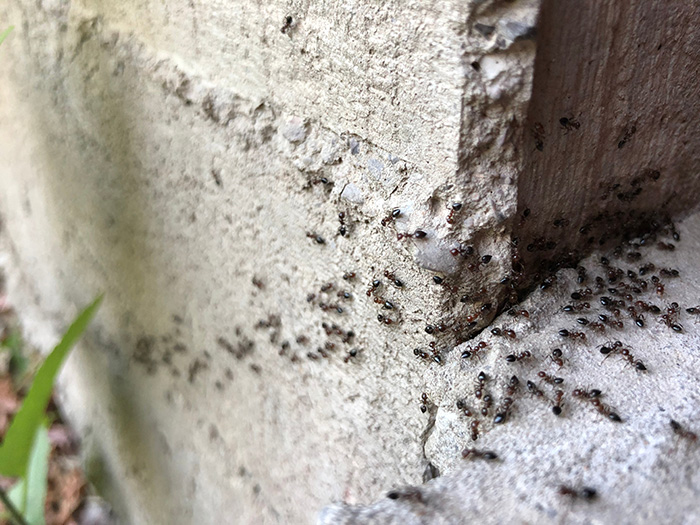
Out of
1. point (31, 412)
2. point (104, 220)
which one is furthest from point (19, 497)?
point (104, 220)

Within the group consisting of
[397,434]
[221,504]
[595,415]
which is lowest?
[221,504]

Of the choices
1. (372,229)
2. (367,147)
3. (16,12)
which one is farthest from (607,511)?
(16,12)

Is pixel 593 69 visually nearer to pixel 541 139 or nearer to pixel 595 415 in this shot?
pixel 541 139

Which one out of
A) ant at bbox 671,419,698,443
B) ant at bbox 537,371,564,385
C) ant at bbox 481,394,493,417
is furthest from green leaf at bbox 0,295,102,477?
ant at bbox 671,419,698,443

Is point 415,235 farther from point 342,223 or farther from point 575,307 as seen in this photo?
point 575,307

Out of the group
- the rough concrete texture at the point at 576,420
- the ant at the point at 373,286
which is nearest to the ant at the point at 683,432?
the rough concrete texture at the point at 576,420
